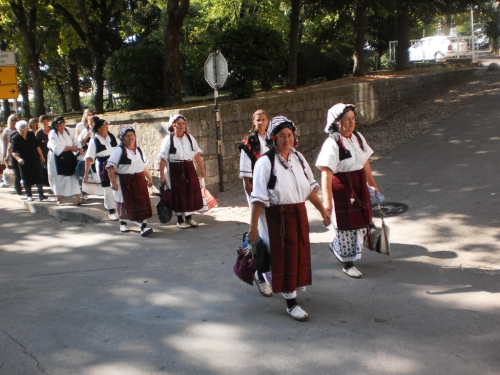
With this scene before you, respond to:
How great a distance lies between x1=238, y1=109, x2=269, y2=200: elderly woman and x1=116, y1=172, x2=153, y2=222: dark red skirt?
8.16ft

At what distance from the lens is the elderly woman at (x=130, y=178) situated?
8.50 m

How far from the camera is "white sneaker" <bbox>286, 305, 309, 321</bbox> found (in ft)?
16.9

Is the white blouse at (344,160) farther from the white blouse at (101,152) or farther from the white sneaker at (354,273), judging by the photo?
the white blouse at (101,152)

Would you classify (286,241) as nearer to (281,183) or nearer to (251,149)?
(281,183)

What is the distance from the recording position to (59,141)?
11430mm

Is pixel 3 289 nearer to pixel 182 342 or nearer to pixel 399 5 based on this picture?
pixel 182 342

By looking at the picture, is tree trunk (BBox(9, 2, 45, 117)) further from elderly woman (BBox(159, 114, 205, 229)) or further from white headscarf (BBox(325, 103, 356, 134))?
white headscarf (BBox(325, 103, 356, 134))

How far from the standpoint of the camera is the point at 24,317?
5.71m

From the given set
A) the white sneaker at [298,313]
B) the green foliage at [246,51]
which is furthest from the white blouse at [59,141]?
the white sneaker at [298,313]

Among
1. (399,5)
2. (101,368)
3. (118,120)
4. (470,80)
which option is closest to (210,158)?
(118,120)

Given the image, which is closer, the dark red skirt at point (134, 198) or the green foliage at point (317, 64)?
the dark red skirt at point (134, 198)

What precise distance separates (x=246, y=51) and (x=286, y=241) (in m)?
9.81

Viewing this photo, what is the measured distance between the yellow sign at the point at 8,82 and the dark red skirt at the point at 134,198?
29.1 feet

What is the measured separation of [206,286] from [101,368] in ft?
6.69
